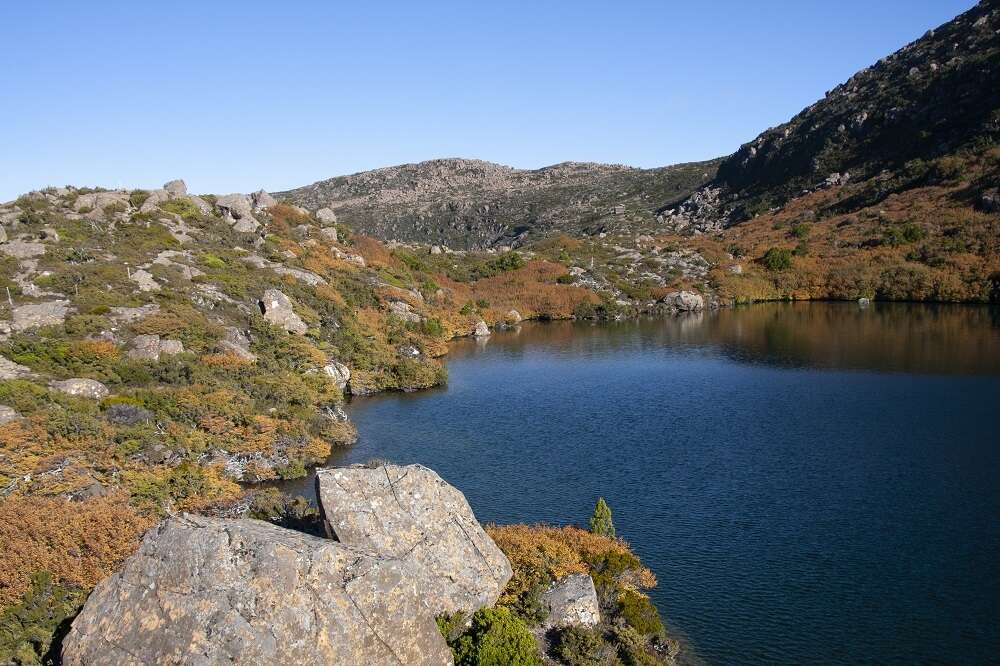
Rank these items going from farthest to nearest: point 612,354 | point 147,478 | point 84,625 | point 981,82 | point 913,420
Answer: point 981,82 < point 612,354 < point 913,420 < point 147,478 < point 84,625

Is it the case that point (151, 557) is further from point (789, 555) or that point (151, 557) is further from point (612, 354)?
point (612, 354)

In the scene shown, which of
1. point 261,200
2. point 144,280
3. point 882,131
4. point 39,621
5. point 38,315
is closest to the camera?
point 39,621

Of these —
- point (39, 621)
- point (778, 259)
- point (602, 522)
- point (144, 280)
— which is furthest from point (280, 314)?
point (778, 259)

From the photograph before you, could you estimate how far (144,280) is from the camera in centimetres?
4962

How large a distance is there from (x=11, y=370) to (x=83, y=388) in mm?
3727

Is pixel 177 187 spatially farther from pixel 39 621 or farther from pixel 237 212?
pixel 39 621

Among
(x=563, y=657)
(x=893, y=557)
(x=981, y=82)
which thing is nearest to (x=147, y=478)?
(x=563, y=657)

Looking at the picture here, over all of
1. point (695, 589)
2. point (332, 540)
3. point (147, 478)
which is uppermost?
point (332, 540)

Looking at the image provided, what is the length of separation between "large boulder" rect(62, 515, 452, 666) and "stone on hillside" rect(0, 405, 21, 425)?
61.0 feet

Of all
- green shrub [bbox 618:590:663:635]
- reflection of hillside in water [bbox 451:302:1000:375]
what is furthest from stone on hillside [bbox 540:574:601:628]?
reflection of hillside in water [bbox 451:302:1000:375]

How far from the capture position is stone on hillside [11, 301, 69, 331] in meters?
39.8

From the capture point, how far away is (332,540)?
17844 mm

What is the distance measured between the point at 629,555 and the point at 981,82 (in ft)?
417

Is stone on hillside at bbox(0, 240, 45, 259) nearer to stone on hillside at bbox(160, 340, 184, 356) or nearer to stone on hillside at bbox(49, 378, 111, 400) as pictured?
stone on hillside at bbox(160, 340, 184, 356)
